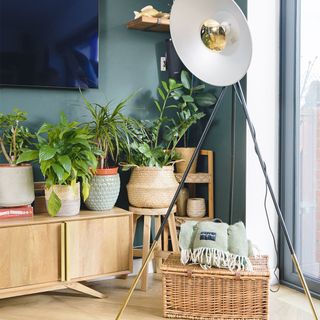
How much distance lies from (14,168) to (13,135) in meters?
0.20

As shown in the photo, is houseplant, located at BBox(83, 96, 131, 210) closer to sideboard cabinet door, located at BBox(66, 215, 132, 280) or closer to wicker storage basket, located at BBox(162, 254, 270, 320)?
sideboard cabinet door, located at BBox(66, 215, 132, 280)

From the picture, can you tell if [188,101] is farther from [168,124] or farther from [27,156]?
[27,156]

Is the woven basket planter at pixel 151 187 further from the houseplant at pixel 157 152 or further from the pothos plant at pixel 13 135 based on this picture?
the pothos plant at pixel 13 135

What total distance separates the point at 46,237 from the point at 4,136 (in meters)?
0.68

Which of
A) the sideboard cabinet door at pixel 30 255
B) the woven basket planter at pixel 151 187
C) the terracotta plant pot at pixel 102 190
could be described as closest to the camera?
the sideboard cabinet door at pixel 30 255

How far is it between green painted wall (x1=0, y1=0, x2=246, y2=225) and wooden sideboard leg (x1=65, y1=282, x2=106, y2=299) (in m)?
0.66

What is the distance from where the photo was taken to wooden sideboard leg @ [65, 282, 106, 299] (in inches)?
102

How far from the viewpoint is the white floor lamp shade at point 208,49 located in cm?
215

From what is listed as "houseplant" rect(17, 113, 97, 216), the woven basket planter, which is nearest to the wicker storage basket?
the woven basket planter

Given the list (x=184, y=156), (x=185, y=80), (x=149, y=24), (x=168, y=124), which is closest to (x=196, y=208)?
(x=184, y=156)

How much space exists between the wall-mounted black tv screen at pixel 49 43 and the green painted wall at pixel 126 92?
0.10 meters

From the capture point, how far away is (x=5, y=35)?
2.74 meters

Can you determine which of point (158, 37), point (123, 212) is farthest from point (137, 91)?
point (123, 212)

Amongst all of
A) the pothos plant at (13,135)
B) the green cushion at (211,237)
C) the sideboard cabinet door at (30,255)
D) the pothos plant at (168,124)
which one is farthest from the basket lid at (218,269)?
the pothos plant at (13,135)
